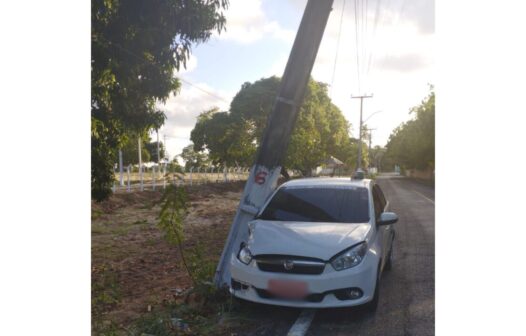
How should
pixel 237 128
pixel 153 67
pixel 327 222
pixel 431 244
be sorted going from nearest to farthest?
pixel 153 67, pixel 327 222, pixel 431 244, pixel 237 128

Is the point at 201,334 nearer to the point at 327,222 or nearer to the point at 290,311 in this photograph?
the point at 290,311

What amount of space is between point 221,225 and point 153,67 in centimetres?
704

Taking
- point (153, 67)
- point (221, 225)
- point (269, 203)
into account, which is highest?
point (153, 67)

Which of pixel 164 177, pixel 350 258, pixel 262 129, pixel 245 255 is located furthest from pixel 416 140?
pixel 164 177

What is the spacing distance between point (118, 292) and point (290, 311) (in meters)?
1.99

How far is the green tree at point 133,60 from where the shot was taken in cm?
369

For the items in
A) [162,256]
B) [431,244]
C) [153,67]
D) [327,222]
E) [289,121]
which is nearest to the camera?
[153,67]

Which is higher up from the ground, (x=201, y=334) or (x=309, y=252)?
(x=309, y=252)

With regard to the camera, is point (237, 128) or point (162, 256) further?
point (237, 128)

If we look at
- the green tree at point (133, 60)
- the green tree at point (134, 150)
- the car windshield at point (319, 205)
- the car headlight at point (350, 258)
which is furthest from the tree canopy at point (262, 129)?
the car headlight at point (350, 258)

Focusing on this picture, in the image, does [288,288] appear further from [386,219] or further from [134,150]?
[134,150]

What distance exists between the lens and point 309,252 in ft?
11.9

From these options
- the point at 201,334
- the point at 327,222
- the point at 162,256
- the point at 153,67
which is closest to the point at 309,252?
the point at 327,222

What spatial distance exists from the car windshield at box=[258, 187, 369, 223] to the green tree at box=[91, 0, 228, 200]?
63.2 inches
